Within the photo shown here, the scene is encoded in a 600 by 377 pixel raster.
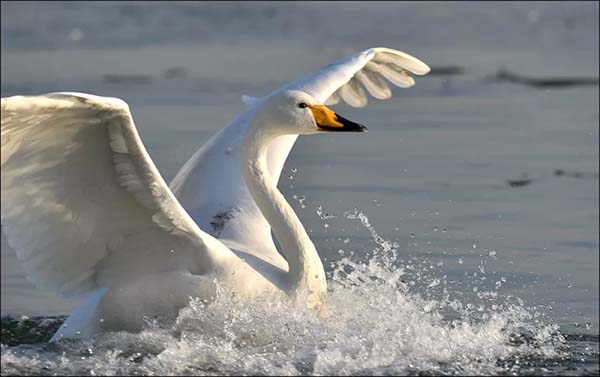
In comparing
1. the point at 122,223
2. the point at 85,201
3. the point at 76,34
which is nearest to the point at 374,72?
the point at 122,223

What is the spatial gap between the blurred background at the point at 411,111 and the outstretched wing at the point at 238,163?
59 cm

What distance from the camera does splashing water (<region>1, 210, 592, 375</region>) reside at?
28.2 feet

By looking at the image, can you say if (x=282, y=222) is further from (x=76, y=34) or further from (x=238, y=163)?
(x=76, y=34)

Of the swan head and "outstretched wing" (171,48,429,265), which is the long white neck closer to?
the swan head

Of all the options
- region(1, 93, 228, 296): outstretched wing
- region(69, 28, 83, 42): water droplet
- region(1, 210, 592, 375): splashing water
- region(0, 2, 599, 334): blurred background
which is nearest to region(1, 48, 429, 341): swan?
region(1, 93, 228, 296): outstretched wing

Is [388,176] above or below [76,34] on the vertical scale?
above

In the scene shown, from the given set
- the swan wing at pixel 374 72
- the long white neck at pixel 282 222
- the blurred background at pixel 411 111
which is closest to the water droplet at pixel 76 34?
the blurred background at pixel 411 111

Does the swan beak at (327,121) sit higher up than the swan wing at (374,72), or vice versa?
the swan wing at (374,72)

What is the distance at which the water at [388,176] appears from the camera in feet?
29.4

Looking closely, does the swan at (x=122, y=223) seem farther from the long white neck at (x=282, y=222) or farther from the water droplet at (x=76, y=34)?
the water droplet at (x=76, y=34)

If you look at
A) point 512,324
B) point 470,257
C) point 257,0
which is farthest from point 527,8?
point 512,324

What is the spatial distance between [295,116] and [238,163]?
4.67 feet

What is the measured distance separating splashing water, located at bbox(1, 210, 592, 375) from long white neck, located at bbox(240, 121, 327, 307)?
18 cm

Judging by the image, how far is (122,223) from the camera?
354 inches
